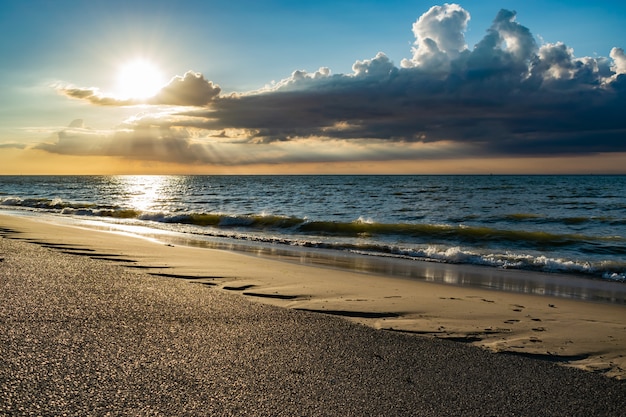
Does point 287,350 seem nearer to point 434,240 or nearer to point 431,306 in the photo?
point 431,306

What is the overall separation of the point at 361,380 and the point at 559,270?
35.4 ft

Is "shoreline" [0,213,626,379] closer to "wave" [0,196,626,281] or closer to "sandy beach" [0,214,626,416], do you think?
"sandy beach" [0,214,626,416]

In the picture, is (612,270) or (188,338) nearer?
(188,338)

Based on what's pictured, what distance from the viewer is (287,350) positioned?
4387 mm

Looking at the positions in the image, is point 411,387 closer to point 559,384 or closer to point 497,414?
point 497,414

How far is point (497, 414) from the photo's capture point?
3314 millimetres

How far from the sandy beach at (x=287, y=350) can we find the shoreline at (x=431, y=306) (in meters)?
0.04

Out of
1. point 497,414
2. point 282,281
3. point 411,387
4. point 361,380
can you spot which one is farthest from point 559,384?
point 282,281

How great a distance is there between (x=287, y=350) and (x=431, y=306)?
10.6 feet

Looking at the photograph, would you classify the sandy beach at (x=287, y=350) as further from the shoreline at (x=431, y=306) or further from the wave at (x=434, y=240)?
the wave at (x=434, y=240)

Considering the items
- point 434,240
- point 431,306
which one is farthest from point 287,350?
point 434,240

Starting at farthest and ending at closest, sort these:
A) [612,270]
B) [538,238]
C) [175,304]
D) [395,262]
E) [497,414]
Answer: [538,238]
[395,262]
[612,270]
[175,304]
[497,414]

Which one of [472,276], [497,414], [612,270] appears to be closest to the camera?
[497,414]

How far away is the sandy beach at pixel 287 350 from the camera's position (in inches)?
131
